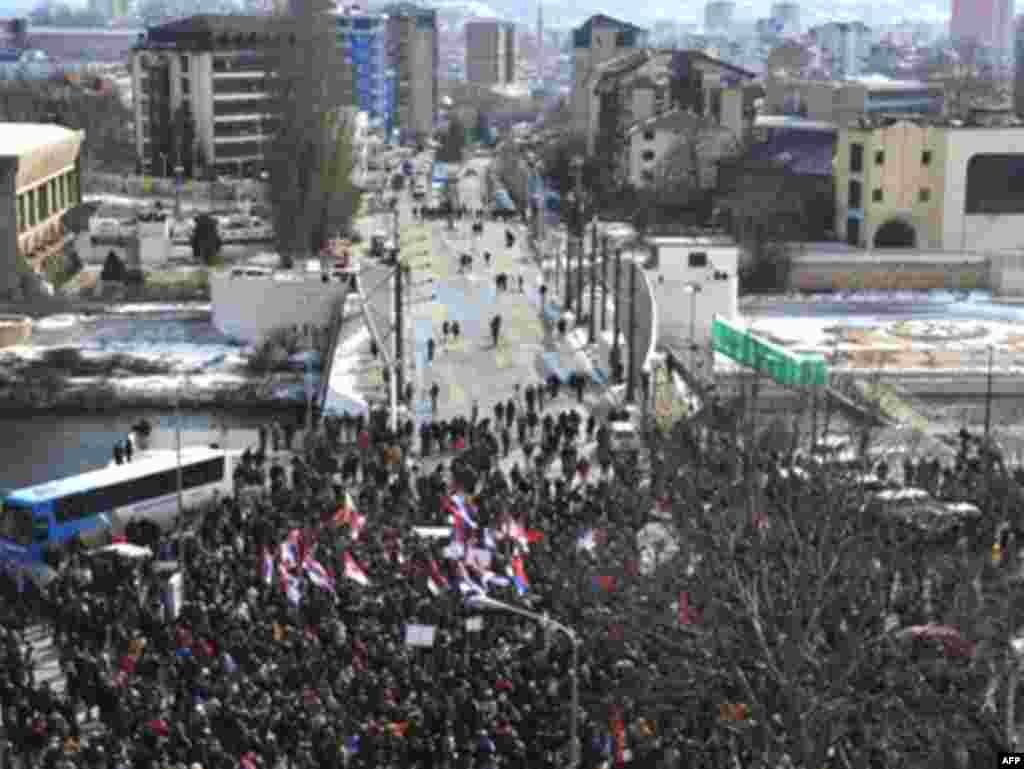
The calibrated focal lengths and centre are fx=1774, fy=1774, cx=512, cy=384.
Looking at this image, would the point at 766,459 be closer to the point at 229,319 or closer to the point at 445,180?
the point at 229,319

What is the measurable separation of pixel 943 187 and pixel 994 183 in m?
1.32

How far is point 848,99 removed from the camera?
66.7 meters

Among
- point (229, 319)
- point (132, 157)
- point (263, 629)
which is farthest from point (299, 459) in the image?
point (132, 157)

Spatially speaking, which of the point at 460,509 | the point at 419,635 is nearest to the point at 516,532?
the point at 460,509

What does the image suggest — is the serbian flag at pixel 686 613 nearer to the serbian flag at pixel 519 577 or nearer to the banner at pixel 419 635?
the serbian flag at pixel 519 577

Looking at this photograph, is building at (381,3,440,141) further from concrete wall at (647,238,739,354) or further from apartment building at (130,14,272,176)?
concrete wall at (647,238,739,354)

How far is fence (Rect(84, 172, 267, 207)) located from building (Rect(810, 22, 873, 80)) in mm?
99491

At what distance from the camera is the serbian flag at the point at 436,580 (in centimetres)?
1522

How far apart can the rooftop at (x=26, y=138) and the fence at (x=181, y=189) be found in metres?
7.93

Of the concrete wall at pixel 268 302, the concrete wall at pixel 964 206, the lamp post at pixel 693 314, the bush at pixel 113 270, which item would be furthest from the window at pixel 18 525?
the concrete wall at pixel 964 206

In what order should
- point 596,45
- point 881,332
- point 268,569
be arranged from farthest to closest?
point 596,45 < point 881,332 < point 268,569

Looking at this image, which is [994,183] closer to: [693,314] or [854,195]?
[854,195]

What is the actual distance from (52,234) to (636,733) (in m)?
36.5

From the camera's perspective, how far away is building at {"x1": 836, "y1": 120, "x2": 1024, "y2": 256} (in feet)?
144
